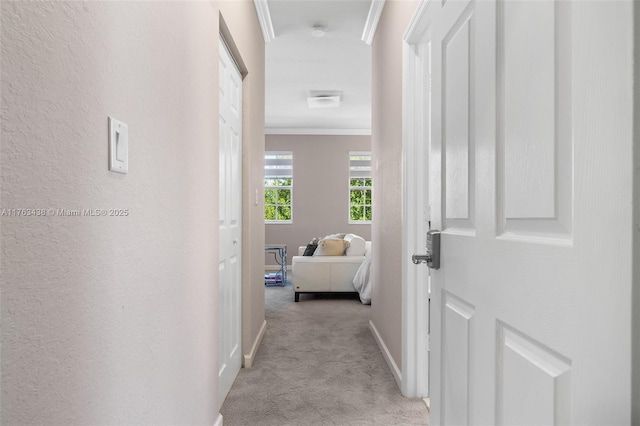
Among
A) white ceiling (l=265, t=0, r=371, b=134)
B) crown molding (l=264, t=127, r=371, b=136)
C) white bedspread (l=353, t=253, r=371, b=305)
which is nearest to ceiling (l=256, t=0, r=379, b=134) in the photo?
white ceiling (l=265, t=0, r=371, b=134)

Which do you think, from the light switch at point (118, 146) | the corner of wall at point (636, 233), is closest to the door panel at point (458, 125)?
the corner of wall at point (636, 233)

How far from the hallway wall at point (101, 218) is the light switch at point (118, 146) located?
0.02 meters

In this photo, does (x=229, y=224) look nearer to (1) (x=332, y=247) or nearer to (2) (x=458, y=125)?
(2) (x=458, y=125)

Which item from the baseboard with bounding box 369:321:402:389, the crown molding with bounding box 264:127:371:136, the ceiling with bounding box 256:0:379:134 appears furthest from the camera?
the crown molding with bounding box 264:127:371:136

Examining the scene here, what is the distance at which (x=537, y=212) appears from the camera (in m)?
0.73

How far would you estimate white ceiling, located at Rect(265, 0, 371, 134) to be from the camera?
11.1 feet

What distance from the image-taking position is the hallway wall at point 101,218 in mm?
658

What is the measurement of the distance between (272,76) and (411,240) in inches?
135

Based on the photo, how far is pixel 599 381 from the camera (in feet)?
1.90

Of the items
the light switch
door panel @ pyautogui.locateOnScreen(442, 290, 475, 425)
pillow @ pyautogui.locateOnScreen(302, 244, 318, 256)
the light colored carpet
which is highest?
the light switch

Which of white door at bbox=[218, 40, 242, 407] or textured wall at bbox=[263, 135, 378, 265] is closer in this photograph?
white door at bbox=[218, 40, 242, 407]

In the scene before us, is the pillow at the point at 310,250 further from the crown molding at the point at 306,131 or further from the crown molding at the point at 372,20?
the crown molding at the point at 306,131

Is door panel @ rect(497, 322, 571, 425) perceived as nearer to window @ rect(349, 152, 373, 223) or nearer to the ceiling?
the ceiling

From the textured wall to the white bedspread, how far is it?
3.17 metres
